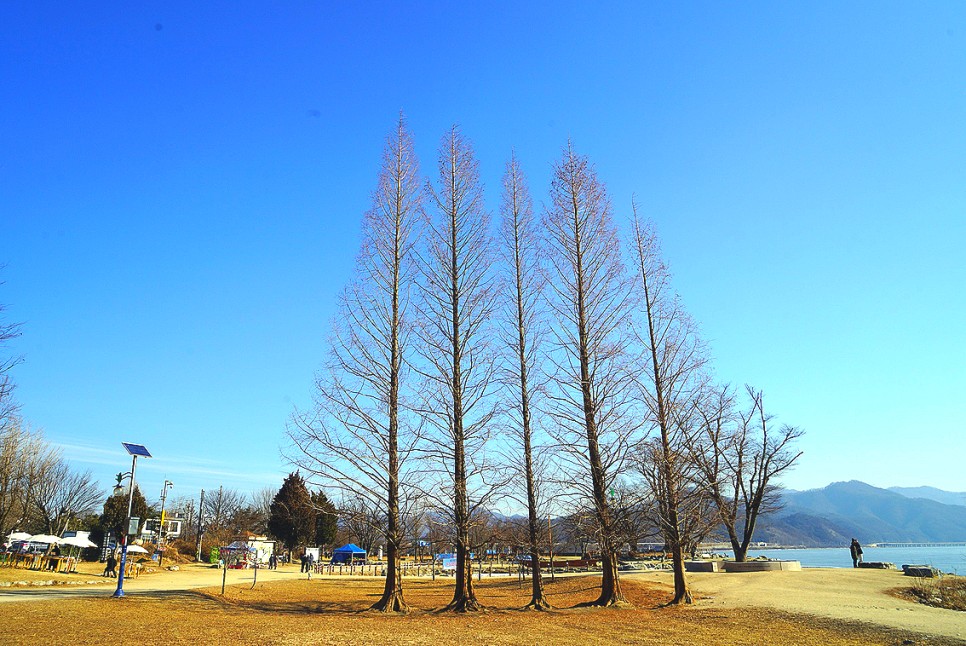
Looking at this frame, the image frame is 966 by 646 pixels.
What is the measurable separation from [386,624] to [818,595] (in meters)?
15.1

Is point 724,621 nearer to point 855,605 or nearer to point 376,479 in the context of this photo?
point 855,605

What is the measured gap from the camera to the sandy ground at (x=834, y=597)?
47.8ft

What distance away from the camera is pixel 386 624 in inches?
602

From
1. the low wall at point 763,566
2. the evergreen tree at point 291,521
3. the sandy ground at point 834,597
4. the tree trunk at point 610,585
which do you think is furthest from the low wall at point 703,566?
the evergreen tree at point 291,521

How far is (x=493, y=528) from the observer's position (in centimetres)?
2022

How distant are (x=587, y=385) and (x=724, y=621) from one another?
7551 mm

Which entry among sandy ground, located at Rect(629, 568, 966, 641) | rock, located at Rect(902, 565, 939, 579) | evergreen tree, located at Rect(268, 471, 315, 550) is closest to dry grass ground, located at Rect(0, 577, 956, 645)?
sandy ground, located at Rect(629, 568, 966, 641)

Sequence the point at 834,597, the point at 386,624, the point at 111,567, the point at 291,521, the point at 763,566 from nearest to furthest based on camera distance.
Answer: the point at 386,624
the point at 834,597
the point at 763,566
the point at 111,567
the point at 291,521

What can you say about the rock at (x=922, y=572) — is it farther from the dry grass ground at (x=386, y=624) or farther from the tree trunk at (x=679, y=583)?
the tree trunk at (x=679, y=583)

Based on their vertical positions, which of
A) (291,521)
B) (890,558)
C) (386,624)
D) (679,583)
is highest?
(291,521)

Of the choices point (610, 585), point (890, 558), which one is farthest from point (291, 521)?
point (890, 558)

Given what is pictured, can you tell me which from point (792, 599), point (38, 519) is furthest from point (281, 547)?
point (792, 599)

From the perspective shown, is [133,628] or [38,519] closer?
[133,628]

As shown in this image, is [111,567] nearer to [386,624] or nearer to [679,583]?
[386,624]
